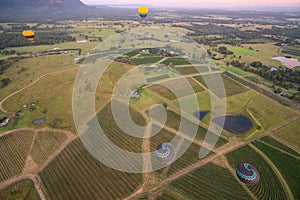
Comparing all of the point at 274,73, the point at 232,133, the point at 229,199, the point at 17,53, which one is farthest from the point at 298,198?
the point at 17,53

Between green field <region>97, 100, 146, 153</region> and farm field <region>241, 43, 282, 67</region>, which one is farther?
farm field <region>241, 43, 282, 67</region>

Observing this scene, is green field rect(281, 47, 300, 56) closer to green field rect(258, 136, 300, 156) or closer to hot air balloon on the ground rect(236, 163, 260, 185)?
green field rect(258, 136, 300, 156)

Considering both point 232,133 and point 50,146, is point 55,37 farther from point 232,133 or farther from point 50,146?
point 232,133

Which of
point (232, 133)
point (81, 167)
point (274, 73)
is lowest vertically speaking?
point (81, 167)

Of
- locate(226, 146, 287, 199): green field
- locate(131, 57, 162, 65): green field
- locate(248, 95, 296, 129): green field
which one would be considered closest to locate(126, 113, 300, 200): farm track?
locate(226, 146, 287, 199): green field

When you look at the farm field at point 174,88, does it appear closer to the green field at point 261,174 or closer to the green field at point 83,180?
the green field at point 261,174

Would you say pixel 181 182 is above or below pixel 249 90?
below
